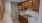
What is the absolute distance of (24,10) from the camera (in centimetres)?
127

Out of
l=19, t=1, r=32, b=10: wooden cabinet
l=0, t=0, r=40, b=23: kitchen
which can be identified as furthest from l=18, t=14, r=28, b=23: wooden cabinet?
l=19, t=1, r=32, b=10: wooden cabinet

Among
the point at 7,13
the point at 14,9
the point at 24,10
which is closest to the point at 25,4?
the point at 24,10

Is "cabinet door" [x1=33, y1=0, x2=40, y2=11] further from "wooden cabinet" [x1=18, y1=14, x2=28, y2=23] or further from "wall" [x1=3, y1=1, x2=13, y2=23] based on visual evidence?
"wall" [x1=3, y1=1, x2=13, y2=23]

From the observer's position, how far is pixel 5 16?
1.20 metres

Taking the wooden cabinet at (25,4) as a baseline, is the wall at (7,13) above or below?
below

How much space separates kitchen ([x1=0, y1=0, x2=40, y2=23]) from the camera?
123cm

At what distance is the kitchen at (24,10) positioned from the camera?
123 centimetres

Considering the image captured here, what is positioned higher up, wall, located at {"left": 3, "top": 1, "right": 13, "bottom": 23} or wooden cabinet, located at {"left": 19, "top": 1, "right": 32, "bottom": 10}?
wooden cabinet, located at {"left": 19, "top": 1, "right": 32, "bottom": 10}

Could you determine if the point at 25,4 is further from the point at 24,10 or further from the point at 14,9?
the point at 14,9

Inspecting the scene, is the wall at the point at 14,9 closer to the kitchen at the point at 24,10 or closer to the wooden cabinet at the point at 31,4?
the kitchen at the point at 24,10

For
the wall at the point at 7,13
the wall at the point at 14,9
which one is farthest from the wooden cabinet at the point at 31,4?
the wall at the point at 7,13

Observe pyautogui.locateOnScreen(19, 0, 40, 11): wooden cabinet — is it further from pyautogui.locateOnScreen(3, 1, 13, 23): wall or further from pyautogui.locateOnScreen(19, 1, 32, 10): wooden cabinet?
pyautogui.locateOnScreen(3, 1, 13, 23): wall

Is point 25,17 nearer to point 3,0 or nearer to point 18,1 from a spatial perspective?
point 18,1

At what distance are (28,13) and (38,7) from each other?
224 mm
